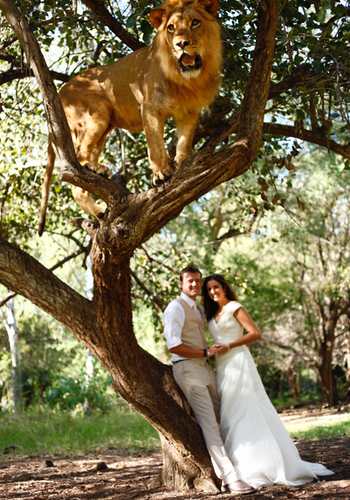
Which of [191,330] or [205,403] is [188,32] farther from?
[205,403]

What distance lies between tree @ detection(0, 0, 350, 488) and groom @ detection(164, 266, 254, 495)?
10cm

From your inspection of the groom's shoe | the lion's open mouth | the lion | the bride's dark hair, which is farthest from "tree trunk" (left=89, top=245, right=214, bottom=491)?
the lion's open mouth

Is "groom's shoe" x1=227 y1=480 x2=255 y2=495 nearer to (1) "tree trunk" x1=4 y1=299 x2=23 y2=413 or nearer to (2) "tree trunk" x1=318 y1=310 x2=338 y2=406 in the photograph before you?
(1) "tree trunk" x1=4 y1=299 x2=23 y2=413

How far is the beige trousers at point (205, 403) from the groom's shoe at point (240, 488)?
0.03 meters

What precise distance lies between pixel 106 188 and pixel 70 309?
874 mm

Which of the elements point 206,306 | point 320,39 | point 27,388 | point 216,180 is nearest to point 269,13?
point 320,39

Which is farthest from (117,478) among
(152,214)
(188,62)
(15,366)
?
(15,366)

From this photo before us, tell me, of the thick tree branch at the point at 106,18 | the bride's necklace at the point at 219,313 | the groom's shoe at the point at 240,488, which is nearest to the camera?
the groom's shoe at the point at 240,488

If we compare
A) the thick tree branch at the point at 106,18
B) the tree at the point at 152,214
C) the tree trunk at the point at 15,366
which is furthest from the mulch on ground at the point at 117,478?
the tree trunk at the point at 15,366

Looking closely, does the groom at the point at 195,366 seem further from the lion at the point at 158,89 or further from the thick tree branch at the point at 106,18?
the thick tree branch at the point at 106,18

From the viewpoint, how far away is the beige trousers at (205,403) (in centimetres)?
499

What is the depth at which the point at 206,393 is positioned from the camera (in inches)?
203

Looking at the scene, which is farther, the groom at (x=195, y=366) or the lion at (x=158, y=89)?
the groom at (x=195, y=366)

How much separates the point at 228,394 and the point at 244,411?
0.55 feet
